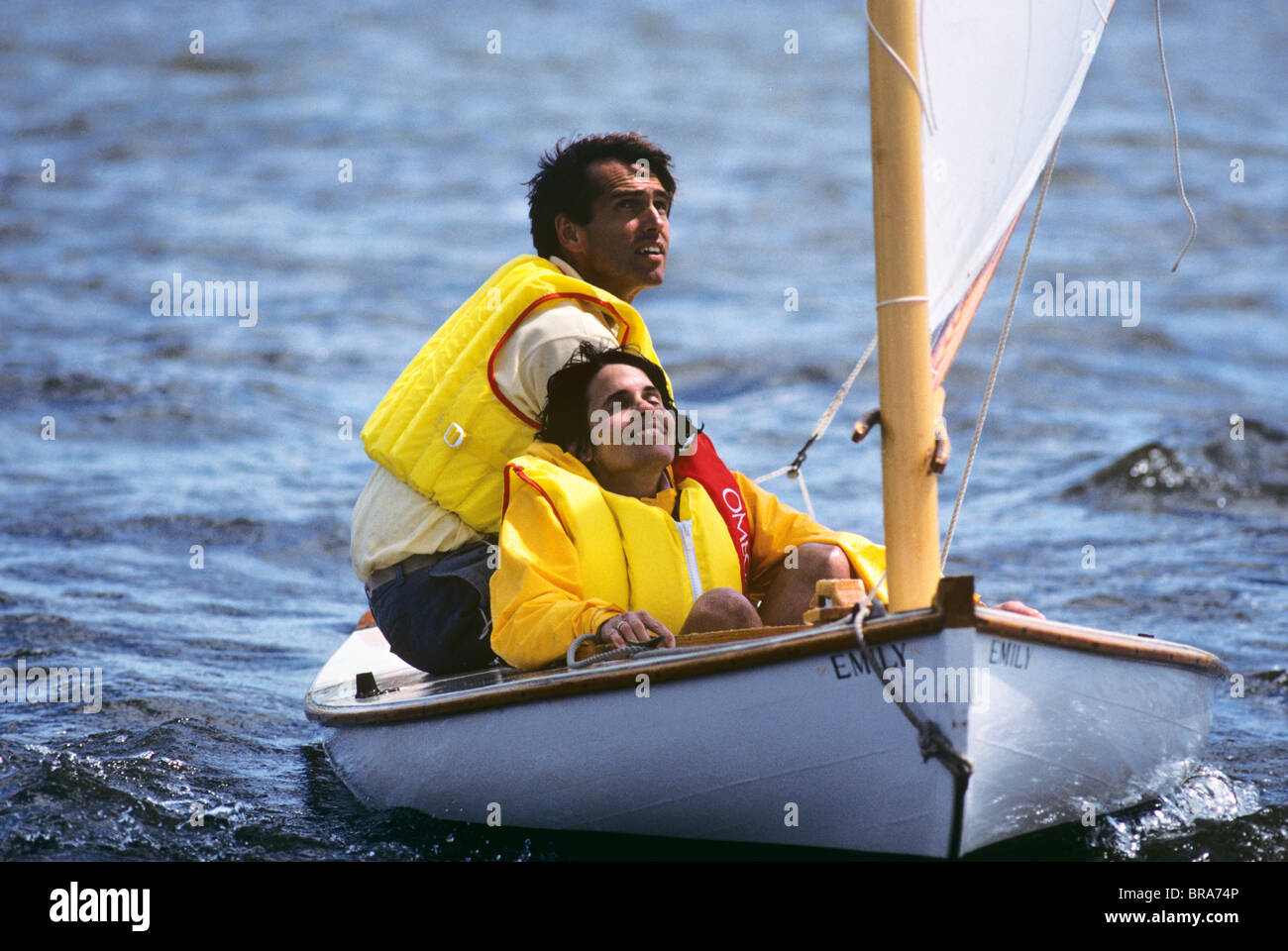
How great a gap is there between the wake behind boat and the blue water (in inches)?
6.8

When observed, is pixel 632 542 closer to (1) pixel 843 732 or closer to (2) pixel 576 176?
(1) pixel 843 732

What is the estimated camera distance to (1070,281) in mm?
14250

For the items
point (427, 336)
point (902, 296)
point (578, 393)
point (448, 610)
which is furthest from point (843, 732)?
point (427, 336)

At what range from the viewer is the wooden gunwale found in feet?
9.48

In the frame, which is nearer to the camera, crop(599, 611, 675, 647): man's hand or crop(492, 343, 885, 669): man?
crop(599, 611, 675, 647): man's hand

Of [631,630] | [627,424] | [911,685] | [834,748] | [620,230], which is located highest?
[620,230]

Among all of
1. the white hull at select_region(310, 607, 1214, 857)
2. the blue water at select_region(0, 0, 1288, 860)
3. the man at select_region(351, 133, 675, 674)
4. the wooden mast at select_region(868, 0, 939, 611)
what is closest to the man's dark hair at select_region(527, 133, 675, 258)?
the man at select_region(351, 133, 675, 674)

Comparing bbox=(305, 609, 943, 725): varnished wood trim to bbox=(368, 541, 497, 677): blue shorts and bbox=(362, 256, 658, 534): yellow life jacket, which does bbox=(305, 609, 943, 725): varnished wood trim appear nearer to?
bbox=(368, 541, 497, 677): blue shorts

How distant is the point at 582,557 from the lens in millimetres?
3504

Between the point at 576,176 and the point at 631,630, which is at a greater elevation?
the point at 576,176

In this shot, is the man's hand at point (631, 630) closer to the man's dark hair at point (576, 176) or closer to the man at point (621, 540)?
the man at point (621, 540)

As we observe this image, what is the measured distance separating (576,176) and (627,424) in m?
0.84
